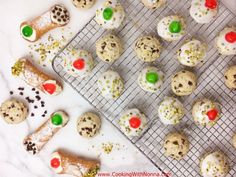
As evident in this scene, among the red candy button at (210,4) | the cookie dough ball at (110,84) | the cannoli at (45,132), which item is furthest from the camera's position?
the cannoli at (45,132)

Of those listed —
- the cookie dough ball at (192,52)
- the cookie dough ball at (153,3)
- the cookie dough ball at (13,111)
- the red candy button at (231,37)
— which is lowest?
the cookie dough ball at (13,111)

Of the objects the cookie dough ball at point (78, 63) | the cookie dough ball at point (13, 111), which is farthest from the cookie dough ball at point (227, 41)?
the cookie dough ball at point (13, 111)

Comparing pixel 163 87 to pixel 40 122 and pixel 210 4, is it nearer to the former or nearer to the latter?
pixel 210 4

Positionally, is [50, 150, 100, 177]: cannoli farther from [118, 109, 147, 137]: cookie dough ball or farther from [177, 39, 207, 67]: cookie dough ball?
[177, 39, 207, 67]: cookie dough ball

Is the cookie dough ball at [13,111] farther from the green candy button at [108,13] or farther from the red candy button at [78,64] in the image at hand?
the green candy button at [108,13]

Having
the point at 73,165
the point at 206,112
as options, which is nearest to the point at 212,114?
the point at 206,112

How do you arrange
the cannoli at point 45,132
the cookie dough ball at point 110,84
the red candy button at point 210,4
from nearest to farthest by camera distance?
the red candy button at point 210,4 → the cookie dough ball at point 110,84 → the cannoli at point 45,132

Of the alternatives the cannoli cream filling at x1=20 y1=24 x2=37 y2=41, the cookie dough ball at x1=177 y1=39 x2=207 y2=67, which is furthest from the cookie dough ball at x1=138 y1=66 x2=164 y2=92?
the cannoli cream filling at x1=20 y1=24 x2=37 y2=41
